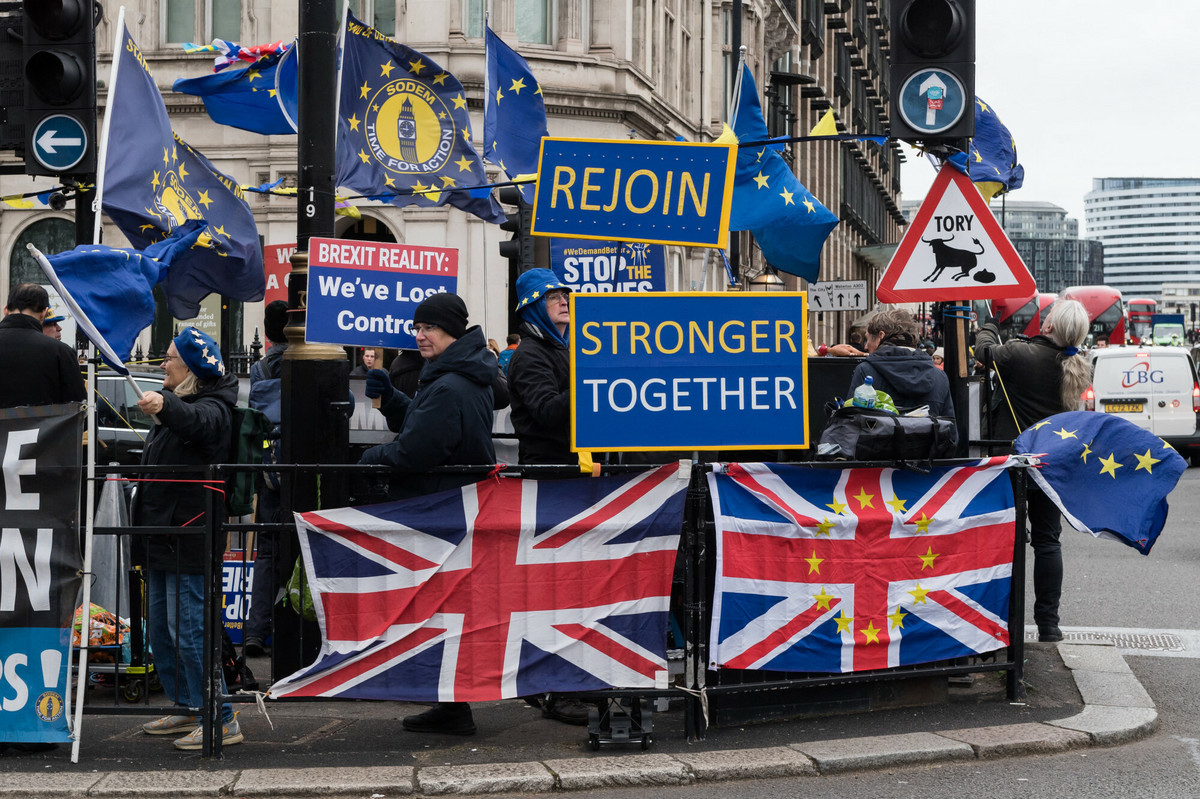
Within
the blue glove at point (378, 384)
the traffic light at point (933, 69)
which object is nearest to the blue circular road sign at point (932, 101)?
the traffic light at point (933, 69)

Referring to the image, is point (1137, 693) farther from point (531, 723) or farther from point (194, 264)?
Result: point (194, 264)

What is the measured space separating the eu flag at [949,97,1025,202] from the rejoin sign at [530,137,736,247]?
3.00m

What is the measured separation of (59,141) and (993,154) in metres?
5.80

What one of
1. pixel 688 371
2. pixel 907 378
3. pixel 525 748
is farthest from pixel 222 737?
pixel 907 378

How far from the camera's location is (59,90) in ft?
27.0

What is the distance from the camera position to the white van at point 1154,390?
2478 centimetres

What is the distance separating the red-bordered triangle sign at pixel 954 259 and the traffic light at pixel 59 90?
454 cm

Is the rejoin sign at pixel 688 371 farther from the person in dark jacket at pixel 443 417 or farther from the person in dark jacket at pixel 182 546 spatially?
the person in dark jacket at pixel 182 546

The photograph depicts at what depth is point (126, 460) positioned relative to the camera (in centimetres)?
1543

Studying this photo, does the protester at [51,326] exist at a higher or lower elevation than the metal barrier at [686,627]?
higher

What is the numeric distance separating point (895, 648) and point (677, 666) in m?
1.02

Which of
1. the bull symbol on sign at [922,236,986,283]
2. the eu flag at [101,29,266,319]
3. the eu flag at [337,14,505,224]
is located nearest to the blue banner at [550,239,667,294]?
the eu flag at [337,14,505,224]

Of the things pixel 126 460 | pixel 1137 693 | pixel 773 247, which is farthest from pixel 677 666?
pixel 126 460

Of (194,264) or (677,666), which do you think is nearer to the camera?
(677,666)
